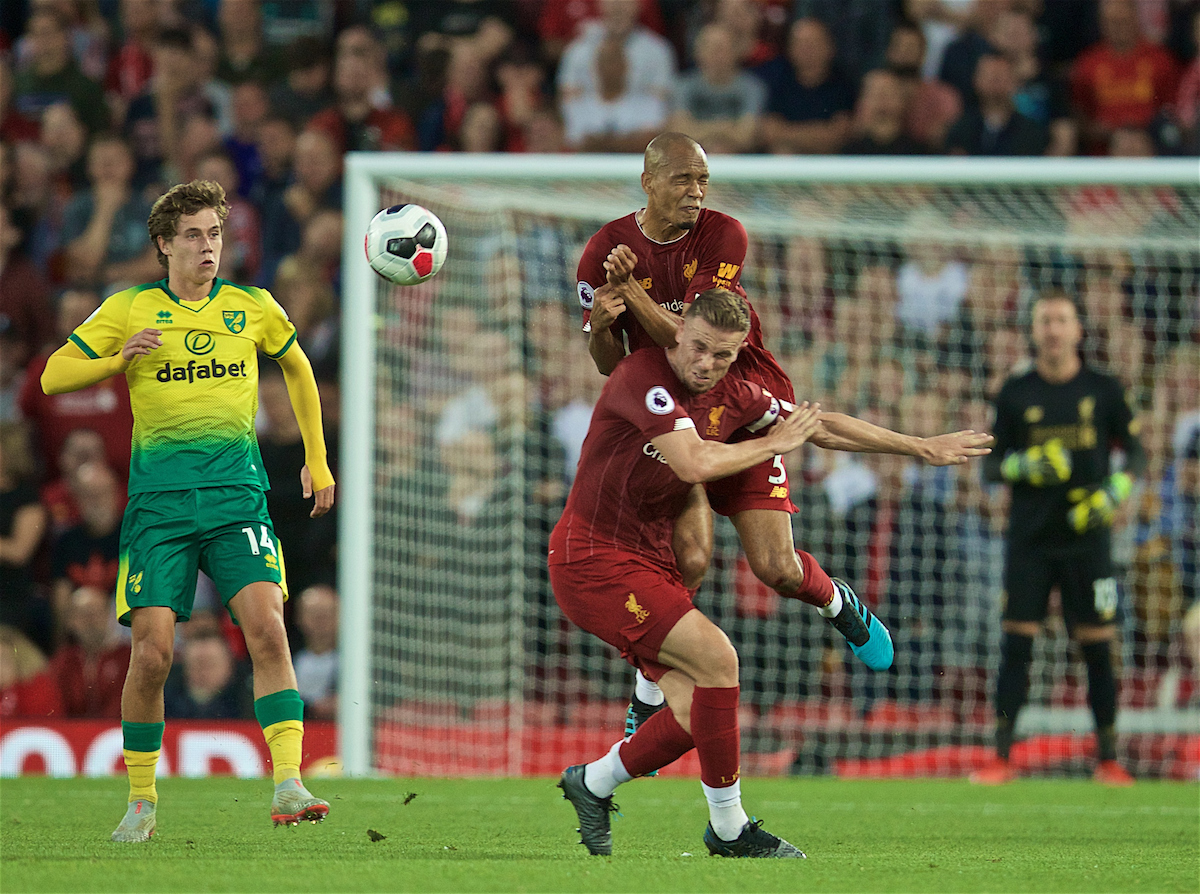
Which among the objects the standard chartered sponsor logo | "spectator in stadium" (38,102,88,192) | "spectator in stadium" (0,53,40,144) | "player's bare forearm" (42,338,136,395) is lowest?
the standard chartered sponsor logo

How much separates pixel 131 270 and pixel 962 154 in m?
6.24

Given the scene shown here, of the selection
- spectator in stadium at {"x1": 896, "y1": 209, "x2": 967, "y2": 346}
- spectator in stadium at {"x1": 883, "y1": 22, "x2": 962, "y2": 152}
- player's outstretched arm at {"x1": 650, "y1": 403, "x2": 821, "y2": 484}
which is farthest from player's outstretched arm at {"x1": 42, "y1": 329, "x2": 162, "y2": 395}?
spectator in stadium at {"x1": 883, "y1": 22, "x2": 962, "y2": 152}

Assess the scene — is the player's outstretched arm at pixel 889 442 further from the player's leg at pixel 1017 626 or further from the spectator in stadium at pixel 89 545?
the spectator in stadium at pixel 89 545

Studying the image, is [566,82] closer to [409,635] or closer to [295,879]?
[409,635]

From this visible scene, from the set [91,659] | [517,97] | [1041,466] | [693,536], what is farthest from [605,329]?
[517,97]

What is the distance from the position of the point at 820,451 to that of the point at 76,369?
5.94m

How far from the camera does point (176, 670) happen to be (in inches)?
387

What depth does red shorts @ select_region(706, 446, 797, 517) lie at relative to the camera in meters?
6.26

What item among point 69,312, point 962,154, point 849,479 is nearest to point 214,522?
point 849,479

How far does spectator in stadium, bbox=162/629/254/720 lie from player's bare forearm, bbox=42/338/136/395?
417 centimetres

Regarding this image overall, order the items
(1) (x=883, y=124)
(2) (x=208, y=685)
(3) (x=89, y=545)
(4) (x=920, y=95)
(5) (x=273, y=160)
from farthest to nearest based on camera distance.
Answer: (5) (x=273, y=160) → (4) (x=920, y=95) → (1) (x=883, y=124) → (3) (x=89, y=545) → (2) (x=208, y=685)

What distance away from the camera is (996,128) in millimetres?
11969

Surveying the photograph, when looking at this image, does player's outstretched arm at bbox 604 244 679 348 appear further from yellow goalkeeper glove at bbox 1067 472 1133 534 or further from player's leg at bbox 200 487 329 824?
yellow goalkeeper glove at bbox 1067 472 1133 534

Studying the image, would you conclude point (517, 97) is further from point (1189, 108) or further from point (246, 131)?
point (1189, 108)
